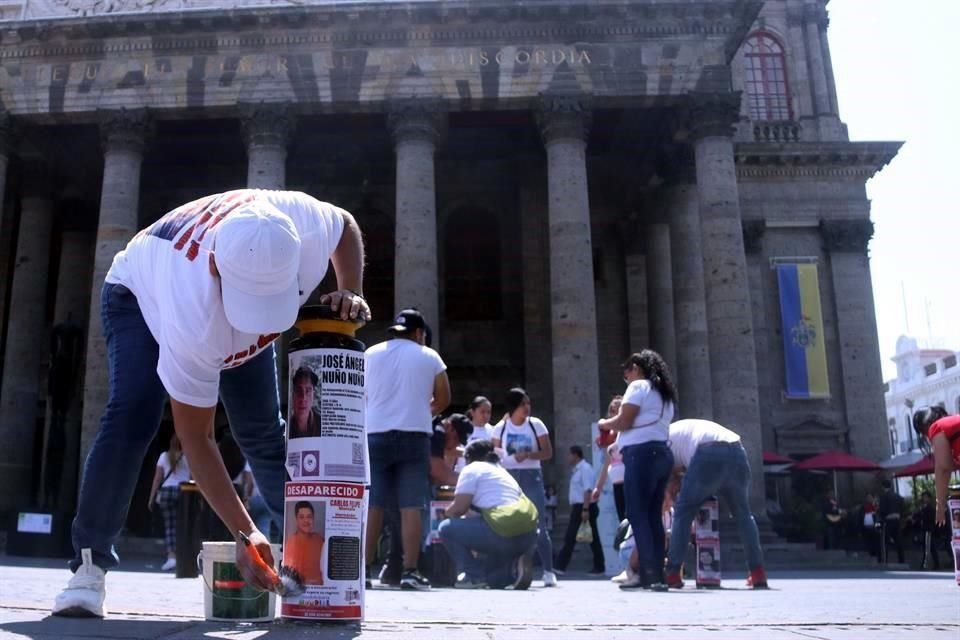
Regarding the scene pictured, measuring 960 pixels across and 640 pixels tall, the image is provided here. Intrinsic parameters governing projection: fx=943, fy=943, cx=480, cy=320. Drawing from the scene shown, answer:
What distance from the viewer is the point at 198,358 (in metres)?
3.16

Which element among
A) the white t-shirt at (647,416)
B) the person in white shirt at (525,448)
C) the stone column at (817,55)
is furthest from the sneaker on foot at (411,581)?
the stone column at (817,55)

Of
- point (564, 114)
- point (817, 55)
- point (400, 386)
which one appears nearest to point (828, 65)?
point (817, 55)

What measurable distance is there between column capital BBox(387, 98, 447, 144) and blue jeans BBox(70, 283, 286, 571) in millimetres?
17028

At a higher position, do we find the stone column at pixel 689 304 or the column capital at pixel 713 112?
the column capital at pixel 713 112

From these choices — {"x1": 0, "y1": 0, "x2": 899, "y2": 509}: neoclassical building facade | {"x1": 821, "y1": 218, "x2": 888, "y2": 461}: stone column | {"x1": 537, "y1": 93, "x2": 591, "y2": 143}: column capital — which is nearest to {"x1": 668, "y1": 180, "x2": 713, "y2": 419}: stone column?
{"x1": 0, "y1": 0, "x2": 899, "y2": 509}: neoclassical building facade

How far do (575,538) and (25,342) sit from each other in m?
15.6

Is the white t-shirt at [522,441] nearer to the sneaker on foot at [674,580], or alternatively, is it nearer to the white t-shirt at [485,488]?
the white t-shirt at [485,488]

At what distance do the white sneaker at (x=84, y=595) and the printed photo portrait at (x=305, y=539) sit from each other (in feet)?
2.55

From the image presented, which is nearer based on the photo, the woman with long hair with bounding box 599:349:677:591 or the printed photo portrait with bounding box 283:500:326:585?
the printed photo portrait with bounding box 283:500:326:585

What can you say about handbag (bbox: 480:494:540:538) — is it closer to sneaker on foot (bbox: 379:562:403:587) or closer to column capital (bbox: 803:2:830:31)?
sneaker on foot (bbox: 379:562:403:587)

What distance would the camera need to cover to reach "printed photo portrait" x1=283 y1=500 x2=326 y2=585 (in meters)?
3.44

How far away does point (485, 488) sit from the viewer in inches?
348

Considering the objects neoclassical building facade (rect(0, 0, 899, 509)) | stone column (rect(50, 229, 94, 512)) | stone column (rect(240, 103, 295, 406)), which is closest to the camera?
neoclassical building facade (rect(0, 0, 899, 509))

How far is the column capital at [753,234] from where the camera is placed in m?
28.4
